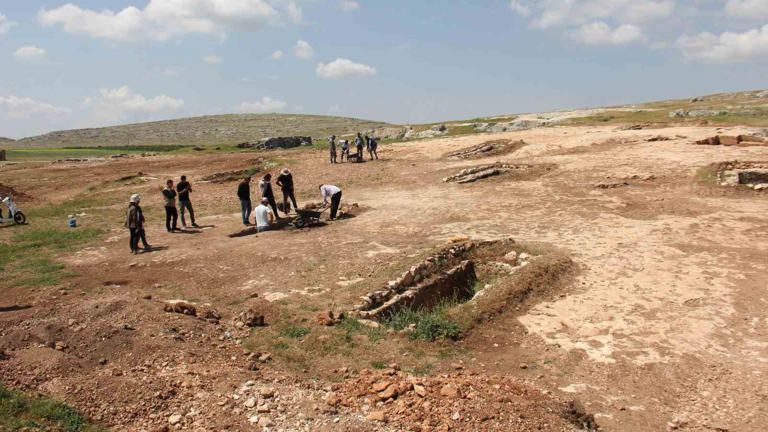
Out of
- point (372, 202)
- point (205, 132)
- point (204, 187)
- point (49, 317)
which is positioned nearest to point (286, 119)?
point (205, 132)

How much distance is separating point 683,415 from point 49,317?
9710 mm

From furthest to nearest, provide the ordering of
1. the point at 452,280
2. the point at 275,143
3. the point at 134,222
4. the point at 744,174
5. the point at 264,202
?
the point at 275,143 < the point at 744,174 < the point at 264,202 < the point at 134,222 < the point at 452,280

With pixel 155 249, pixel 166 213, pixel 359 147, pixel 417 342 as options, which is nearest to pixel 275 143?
pixel 359 147

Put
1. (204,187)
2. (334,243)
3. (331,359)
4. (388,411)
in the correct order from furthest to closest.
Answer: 1. (204,187)
2. (334,243)
3. (331,359)
4. (388,411)

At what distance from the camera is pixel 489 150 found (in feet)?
99.9

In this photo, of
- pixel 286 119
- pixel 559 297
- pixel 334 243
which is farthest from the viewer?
pixel 286 119

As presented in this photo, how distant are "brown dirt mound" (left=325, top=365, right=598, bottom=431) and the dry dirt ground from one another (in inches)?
1.3

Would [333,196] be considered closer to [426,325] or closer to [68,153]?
[426,325]

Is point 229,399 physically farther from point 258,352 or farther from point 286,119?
point 286,119

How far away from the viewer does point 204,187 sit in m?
27.7

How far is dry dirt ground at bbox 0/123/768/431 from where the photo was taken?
6.25m

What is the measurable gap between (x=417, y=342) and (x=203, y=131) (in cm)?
12321

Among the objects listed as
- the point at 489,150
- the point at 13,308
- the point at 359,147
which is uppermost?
the point at 359,147

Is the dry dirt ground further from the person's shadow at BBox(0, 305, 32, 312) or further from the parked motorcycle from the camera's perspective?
the parked motorcycle
